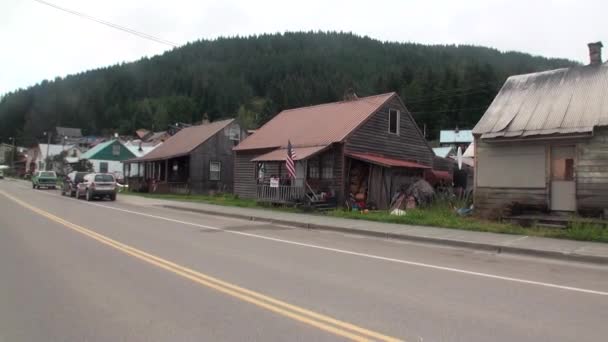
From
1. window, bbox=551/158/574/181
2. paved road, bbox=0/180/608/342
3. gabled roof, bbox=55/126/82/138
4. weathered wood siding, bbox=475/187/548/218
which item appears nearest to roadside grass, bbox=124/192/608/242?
weathered wood siding, bbox=475/187/548/218

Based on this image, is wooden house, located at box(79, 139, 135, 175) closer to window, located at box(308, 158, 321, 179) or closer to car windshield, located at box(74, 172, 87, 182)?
car windshield, located at box(74, 172, 87, 182)

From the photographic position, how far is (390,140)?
2627 cm

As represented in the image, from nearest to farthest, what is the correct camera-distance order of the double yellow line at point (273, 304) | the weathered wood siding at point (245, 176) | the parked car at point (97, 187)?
the double yellow line at point (273, 304) → the weathered wood siding at point (245, 176) → the parked car at point (97, 187)

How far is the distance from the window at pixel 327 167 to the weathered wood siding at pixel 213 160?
52.6ft

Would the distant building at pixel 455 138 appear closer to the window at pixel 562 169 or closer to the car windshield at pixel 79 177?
the car windshield at pixel 79 177

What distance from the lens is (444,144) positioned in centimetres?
7881

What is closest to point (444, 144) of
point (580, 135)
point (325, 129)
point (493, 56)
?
point (493, 56)

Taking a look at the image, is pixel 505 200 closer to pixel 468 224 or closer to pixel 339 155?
pixel 468 224

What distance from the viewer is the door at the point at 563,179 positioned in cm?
1503

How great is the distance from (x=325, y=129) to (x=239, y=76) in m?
100

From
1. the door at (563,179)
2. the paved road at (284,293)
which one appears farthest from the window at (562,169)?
the paved road at (284,293)

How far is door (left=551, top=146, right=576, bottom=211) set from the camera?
15031 millimetres

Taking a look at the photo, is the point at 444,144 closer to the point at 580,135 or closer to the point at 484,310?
the point at 580,135

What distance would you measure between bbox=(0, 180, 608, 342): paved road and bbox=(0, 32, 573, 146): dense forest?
72801mm
